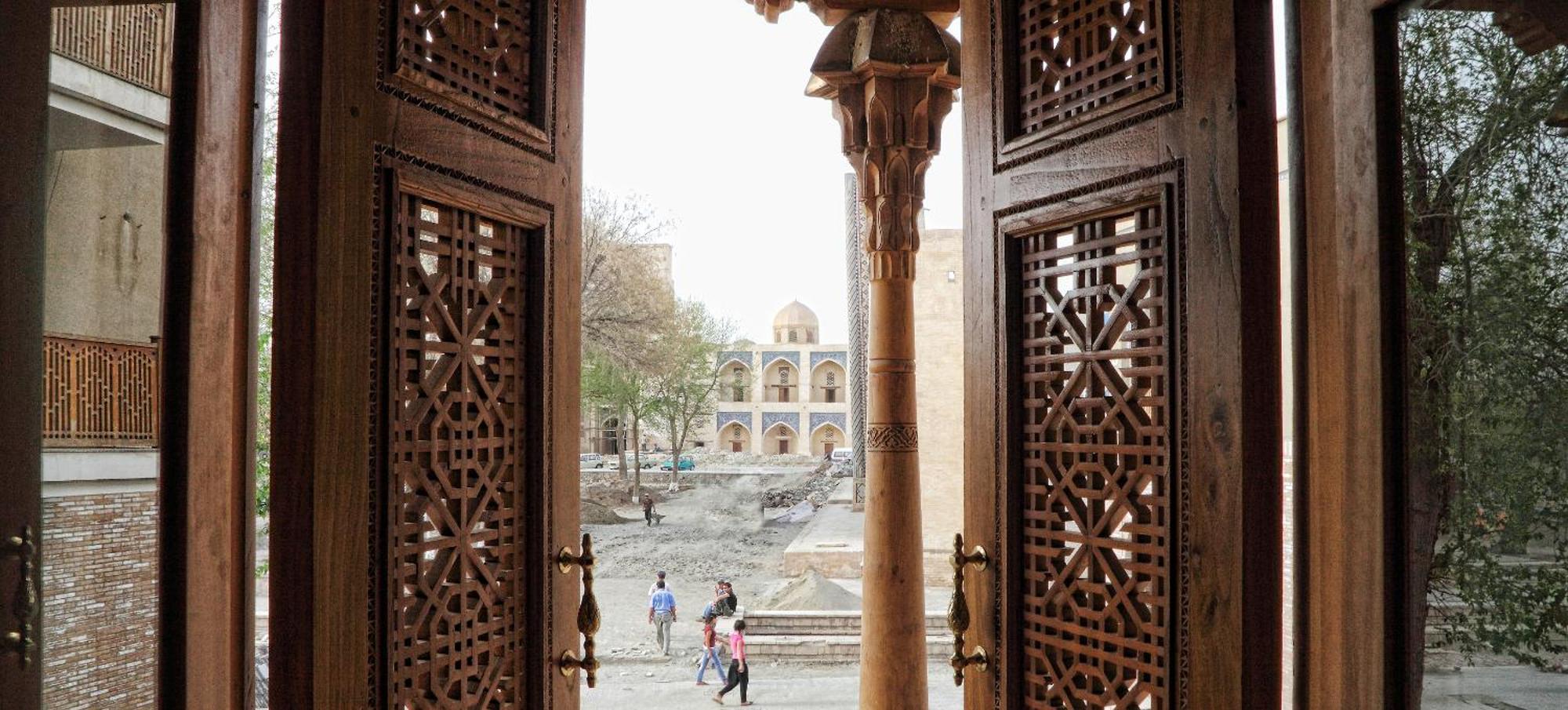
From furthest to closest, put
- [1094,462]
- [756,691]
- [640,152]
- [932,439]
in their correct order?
1. [640,152]
2. [932,439]
3. [756,691]
4. [1094,462]

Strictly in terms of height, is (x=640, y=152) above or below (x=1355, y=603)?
above

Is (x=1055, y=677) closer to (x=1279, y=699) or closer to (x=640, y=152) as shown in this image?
(x=1279, y=699)

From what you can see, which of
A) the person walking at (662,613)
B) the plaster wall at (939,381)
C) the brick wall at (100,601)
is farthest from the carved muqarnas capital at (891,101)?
the plaster wall at (939,381)

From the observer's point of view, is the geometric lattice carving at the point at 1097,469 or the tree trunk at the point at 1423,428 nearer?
the tree trunk at the point at 1423,428

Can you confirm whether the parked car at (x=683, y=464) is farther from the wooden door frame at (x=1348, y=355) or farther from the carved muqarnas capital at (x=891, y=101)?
the wooden door frame at (x=1348, y=355)

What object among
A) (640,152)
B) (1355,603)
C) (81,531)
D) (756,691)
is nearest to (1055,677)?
(1355,603)

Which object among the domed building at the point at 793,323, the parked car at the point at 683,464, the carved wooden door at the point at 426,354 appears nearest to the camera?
the carved wooden door at the point at 426,354

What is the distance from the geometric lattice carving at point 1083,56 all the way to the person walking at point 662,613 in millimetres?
8329

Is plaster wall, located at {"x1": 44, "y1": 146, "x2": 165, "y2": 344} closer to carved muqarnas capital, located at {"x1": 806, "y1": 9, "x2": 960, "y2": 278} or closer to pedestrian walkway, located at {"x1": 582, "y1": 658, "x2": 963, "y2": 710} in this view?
carved muqarnas capital, located at {"x1": 806, "y1": 9, "x2": 960, "y2": 278}

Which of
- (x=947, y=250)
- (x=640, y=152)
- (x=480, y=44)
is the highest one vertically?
(x=640, y=152)

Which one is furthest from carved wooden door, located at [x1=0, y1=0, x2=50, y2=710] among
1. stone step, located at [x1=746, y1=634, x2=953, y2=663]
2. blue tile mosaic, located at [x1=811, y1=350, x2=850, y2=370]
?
blue tile mosaic, located at [x1=811, y1=350, x2=850, y2=370]

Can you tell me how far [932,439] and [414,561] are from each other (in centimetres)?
1113

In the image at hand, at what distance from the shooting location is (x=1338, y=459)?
4.56ft

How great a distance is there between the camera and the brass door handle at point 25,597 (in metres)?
1.11
